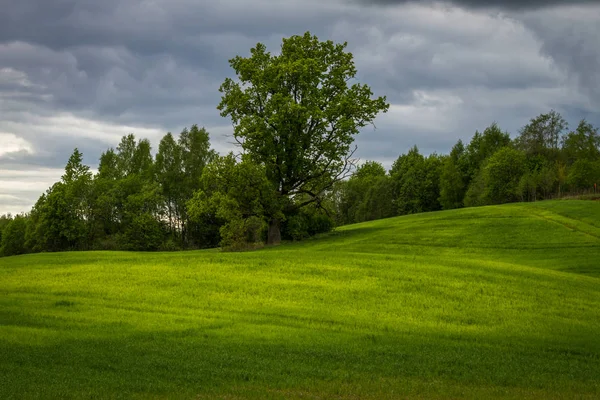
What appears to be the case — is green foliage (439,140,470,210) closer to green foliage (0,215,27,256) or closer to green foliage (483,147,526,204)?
green foliage (483,147,526,204)

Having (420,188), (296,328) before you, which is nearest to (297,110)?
(296,328)

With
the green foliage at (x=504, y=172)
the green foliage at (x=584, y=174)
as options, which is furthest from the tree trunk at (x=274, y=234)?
the green foliage at (x=504, y=172)

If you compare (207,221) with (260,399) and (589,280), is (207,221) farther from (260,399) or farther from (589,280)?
(260,399)

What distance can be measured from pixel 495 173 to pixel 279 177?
199 feet

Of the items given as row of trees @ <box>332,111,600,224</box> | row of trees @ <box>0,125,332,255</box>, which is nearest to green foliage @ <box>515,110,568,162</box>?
row of trees @ <box>332,111,600,224</box>

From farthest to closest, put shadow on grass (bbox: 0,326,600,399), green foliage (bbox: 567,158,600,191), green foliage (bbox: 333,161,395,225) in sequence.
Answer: green foliage (bbox: 333,161,395,225)
green foliage (bbox: 567,158,600,191)
shadow on grass (bbox: 0,326,600,399)

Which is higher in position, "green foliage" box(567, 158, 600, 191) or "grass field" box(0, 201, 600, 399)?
"green foliage" box(567, 158, 600, 191)

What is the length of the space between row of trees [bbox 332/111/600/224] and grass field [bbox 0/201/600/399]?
5421cm

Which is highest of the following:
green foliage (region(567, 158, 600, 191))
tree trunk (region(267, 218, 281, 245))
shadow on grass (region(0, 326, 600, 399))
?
green foliage (region(567, 158, 600, 191))

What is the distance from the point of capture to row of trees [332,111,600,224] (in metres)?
99.6

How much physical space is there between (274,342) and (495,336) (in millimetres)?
8307

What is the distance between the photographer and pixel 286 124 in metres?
54.8

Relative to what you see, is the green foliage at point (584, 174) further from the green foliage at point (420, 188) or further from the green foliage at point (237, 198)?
the green foliage at point (237, 198)

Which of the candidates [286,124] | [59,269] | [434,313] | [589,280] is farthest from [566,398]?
[286,124]
